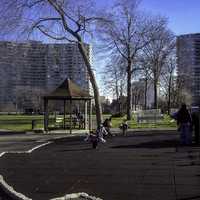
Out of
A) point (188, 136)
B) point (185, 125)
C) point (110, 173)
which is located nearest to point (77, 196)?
point (110, 173)

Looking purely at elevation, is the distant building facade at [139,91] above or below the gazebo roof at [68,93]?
above

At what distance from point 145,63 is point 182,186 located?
57028 mm

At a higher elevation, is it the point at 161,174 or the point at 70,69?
the point at 70,69

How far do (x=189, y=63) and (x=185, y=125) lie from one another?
68402 millimetres

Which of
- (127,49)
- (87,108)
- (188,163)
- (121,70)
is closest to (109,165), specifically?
(188,163)

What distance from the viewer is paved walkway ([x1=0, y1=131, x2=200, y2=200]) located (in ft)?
36.6

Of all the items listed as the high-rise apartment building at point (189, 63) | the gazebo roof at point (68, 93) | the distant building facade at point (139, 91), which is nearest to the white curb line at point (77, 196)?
the gazebo roof at point (68, 93)

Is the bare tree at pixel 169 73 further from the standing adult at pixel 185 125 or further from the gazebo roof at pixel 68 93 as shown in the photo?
the standing adult at pixel 185 125

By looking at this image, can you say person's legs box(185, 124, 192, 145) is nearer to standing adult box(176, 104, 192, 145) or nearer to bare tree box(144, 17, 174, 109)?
standing adult box(176, 104, 192, 145)

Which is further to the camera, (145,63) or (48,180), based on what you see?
(145,63)

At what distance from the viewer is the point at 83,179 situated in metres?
13.1

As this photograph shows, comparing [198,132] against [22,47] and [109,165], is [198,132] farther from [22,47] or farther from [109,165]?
[22,47]

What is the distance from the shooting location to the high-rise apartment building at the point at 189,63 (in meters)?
83.6

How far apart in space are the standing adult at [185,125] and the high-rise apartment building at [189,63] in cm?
5591
